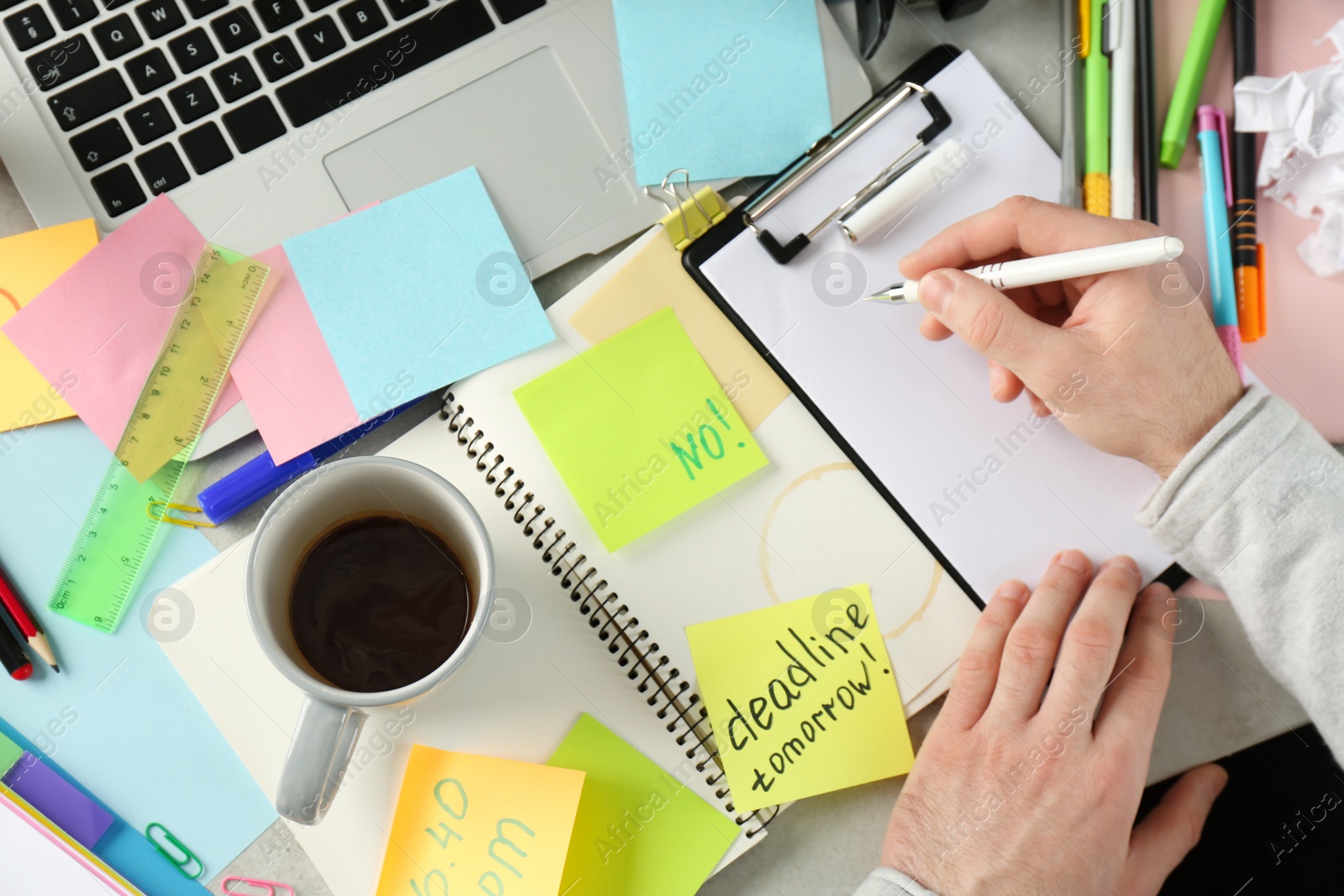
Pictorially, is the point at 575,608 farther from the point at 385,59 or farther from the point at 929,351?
the point at 385,59

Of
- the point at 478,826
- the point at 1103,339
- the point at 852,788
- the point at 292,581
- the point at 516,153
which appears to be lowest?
the point at 852,788

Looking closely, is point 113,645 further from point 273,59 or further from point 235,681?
point 273,59

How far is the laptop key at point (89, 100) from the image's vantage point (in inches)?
25.4

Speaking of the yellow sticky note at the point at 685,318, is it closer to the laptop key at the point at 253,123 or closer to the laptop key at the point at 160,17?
the laptop key at the point at 253,123

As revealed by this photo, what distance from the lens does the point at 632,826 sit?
638 millimetres

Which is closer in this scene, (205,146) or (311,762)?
(311,762)

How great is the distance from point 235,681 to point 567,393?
0.33 metres

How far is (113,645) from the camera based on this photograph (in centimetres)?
66

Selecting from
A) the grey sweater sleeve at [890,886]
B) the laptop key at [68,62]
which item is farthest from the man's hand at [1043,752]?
the laptop key at [68,62]

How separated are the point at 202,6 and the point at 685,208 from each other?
396mm

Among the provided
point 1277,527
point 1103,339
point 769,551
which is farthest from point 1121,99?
point 769,551

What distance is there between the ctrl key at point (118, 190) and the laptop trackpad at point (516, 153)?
0.15 m

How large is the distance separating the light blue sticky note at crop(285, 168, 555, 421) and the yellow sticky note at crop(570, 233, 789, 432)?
1.9 inches

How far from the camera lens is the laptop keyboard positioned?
65 cm
